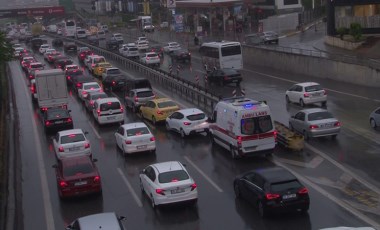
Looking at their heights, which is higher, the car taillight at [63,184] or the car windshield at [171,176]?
the car windshield at [171,176]

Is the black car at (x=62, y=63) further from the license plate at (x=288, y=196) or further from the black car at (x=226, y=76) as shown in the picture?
the license plate at (x=288, y=196)

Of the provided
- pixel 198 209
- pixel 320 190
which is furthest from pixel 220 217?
pixel 320 190

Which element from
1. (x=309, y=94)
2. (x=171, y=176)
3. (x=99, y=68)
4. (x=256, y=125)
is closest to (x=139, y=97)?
(x=309, y=94)

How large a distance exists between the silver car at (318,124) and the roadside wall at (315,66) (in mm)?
15019

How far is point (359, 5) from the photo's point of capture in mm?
59031

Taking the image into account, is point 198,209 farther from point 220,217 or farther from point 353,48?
point 353,48

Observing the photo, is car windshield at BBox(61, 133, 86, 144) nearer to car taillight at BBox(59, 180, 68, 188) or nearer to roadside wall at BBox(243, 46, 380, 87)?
car taillight at BBox(59, 180, 68, 188)

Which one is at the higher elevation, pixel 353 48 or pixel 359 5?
pixel 359 5

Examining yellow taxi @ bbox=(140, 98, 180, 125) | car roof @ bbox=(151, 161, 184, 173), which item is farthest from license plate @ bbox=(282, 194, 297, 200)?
yellow taxi @ bbox=(140, 98, 180, 125)

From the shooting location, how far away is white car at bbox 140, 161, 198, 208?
19125 millimetres

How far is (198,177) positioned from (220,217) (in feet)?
15.9

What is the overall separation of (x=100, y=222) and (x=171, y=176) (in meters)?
4.70

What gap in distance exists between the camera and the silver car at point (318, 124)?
90.9 feet

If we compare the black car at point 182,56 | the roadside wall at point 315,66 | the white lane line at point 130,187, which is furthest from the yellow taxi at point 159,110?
the black car at point 182,56
